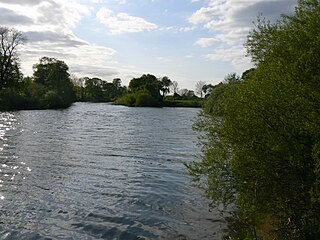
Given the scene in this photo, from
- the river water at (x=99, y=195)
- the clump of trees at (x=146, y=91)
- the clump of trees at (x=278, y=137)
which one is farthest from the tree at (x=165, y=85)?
the clump of trees at (x=278, y=137)

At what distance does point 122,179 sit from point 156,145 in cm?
1244

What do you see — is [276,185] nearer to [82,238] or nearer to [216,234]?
[216,234]

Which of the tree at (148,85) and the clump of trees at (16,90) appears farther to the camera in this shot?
the tree at (148,85)

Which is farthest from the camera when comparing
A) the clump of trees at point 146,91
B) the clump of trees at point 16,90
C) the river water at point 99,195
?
the clump of trees at point 146,91

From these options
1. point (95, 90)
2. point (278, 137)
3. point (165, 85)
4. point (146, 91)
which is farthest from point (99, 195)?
point (95, 90)

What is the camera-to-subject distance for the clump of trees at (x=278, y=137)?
849 cm

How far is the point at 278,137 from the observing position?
8875 millimetres

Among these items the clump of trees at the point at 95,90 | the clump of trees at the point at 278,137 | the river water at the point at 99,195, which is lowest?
the river water at the point at 99,195

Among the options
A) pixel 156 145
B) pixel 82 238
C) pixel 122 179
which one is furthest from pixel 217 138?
pixel 156 145

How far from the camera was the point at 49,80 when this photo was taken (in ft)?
354

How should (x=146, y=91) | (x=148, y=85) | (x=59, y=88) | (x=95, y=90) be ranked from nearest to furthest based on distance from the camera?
(x=59, y=88) → (x=146, y=91) → (x=148, y=85) → (x=95, y=90)

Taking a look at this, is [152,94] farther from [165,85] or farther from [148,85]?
[165,85]

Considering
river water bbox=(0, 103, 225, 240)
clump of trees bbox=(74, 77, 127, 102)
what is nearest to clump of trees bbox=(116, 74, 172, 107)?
clump of trees bbox=(74, 77, 127, 102)

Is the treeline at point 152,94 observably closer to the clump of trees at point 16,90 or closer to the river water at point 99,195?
the clump of trees at point 16,90
